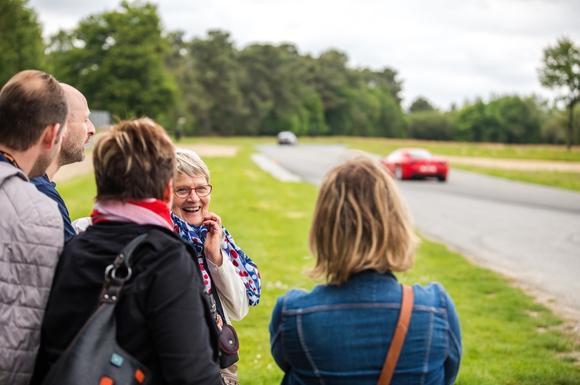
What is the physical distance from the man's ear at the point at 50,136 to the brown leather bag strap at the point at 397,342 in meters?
1.34

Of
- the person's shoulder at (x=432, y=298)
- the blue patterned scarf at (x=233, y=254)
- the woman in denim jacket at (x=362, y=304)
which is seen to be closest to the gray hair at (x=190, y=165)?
the blue patterned scarf at (x=233, y=254)

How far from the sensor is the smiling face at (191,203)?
128 inches

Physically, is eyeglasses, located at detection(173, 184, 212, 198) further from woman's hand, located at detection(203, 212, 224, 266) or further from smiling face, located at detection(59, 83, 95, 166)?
smiling face, located at detection(59, 83, 95, 166)

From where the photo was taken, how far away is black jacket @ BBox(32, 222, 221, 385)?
2082 millimetres

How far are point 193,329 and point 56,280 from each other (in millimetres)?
495

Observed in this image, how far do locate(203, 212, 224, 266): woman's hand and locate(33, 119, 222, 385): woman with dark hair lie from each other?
649 millimetres

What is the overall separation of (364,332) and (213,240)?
1.02 meters

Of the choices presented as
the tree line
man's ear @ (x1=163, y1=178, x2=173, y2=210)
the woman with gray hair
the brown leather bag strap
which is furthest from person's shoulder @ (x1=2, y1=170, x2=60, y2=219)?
the tree line

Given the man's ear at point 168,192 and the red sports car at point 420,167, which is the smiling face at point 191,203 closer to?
the man's ear at point 168,192

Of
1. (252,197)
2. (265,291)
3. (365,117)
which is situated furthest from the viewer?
(365,117)

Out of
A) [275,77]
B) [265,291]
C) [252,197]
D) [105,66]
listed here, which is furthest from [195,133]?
[265,291]

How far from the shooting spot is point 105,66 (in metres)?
68.7

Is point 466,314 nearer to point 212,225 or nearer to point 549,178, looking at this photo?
point 212,225

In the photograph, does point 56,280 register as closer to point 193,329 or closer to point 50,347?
point 50,347
